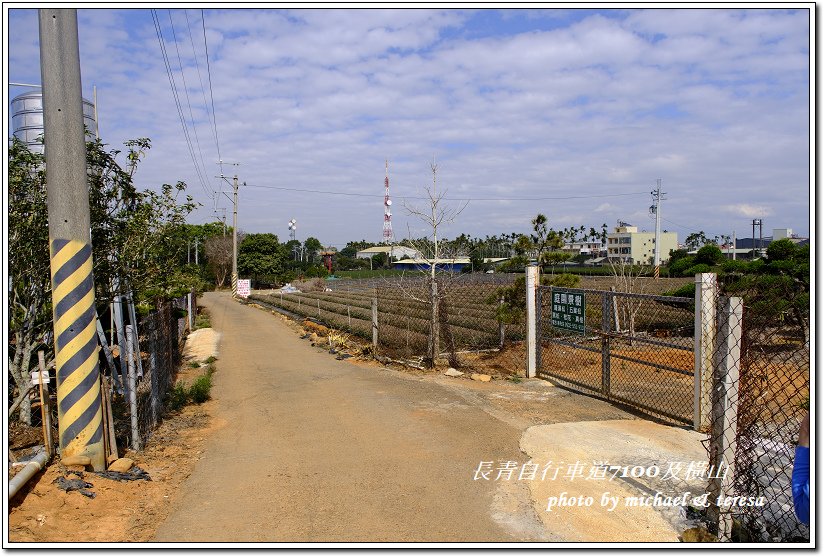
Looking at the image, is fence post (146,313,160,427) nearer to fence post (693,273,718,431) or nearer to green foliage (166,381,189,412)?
green foliage (166,381,189,412)

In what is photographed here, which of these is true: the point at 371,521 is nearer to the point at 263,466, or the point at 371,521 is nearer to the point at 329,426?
the point at 263,466

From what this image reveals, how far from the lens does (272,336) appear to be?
2128 centimetres

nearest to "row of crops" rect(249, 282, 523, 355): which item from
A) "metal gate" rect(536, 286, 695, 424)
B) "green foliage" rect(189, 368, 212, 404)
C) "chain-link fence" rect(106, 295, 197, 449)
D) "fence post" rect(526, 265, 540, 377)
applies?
"fence post" rect(526, 265, 540, 377)

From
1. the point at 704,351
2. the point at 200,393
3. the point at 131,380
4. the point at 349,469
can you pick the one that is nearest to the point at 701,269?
the point at 704,351

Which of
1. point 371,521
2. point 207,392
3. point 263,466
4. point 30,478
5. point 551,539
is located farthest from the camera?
point 207,392

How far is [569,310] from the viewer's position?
1009cm

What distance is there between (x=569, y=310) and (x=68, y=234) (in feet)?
23.7

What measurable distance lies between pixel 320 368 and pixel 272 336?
863cm

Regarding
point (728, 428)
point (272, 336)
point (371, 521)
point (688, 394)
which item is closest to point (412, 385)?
point (688, 394)

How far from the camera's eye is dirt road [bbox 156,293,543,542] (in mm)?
4801

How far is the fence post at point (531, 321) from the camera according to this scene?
35.9ft

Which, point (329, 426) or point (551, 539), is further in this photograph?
point (329, 426)

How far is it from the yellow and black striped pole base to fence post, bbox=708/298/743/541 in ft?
17.6

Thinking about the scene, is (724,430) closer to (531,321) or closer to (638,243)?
(531,321)
